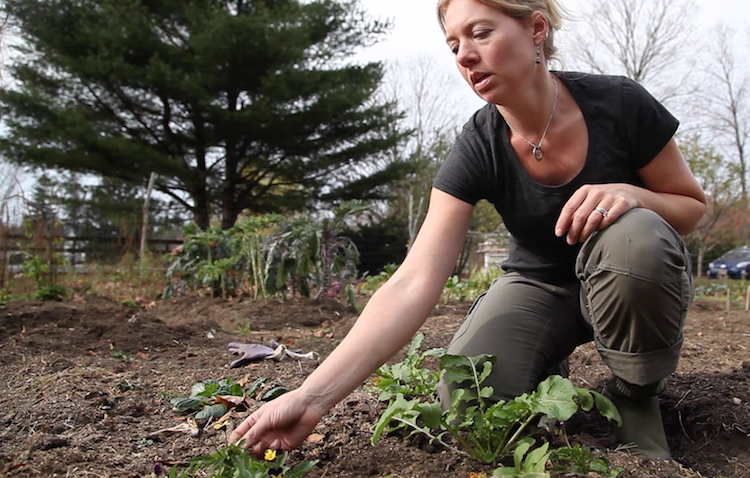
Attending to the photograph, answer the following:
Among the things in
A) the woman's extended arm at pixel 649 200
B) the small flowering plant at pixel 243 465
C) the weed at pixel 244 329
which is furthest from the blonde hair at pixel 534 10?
the weed at pixel 244 329

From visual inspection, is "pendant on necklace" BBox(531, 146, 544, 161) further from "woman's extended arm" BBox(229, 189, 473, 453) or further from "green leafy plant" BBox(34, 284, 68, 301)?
"green leafy plant" BBox(34, 284, 68, 301)

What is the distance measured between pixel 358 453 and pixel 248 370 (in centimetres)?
103

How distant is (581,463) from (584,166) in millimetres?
855

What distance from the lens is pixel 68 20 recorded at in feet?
44.2

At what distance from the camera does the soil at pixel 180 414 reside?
1523mm

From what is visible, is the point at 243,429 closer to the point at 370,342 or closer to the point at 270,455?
the point at 270,455

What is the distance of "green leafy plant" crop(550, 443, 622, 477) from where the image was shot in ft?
4.45

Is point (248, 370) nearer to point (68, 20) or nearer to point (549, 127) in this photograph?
point (549, 127)

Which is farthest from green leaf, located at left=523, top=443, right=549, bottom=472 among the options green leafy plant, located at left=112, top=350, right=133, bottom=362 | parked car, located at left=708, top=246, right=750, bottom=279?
parked car, located at left=708, top=246, right=750, bottom=279

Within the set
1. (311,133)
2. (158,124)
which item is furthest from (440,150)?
→ (158,124)

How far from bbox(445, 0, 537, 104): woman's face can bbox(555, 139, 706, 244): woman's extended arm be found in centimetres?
37

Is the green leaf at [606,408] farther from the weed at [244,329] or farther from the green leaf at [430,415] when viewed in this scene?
the weed at [244,329]

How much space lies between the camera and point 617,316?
159cm

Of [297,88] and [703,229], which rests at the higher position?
[297,88]
